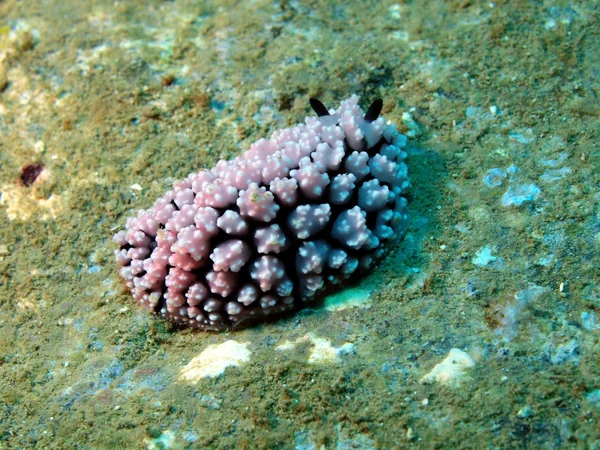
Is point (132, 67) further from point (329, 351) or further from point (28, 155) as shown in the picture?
point (329, 351)

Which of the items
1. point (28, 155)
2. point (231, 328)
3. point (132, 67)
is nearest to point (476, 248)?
point (231, 328)

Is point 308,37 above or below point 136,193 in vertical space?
above

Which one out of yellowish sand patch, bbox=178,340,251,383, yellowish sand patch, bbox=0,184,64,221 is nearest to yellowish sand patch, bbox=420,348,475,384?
yellowish sand patch, bbox=178,340,251,383

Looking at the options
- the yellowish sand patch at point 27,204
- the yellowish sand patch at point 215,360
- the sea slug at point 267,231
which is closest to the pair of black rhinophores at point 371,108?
the sea slug at point 267,231

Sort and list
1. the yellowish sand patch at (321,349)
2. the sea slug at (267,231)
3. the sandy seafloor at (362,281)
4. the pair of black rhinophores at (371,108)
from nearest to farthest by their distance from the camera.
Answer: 1. the sandy seafloor at (362,281)
2. the yellowish sand patch at (321,349)
3. the sea slug at (267,231)
4. the pair of black rhinophores at (371,108)

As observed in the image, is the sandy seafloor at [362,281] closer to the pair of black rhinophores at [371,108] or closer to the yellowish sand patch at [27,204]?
the yellowish sand patch at [27,204]
